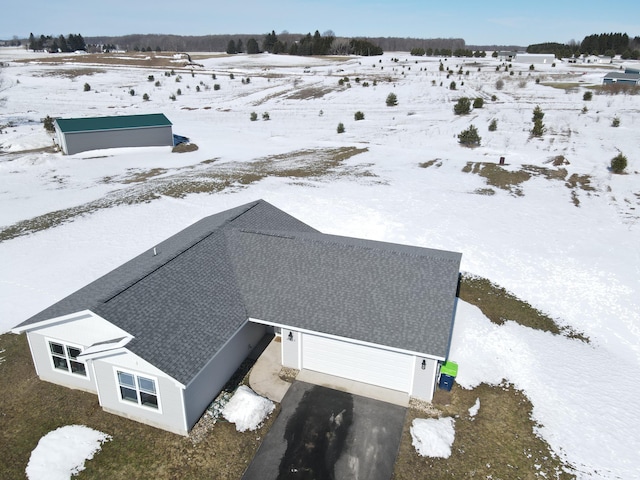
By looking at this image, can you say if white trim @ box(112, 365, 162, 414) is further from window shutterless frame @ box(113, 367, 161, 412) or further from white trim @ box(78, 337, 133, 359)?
white trim @ box(78, 337, 133, 359)

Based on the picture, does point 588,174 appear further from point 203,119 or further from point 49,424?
point 203,119

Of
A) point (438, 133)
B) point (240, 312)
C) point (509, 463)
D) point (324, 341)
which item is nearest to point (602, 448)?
point (509, 463)

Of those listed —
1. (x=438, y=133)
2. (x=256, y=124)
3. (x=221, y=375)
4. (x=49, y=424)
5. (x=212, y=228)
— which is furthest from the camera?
(x=256, y=124)

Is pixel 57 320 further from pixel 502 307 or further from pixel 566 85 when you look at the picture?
pixel 566 85

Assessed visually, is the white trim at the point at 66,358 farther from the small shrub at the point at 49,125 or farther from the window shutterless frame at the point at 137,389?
the small shrub at the point at 49,125

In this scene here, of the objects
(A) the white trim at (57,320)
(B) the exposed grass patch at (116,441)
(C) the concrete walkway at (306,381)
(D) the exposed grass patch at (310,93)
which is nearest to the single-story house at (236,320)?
(A) the white trim at (57,320)

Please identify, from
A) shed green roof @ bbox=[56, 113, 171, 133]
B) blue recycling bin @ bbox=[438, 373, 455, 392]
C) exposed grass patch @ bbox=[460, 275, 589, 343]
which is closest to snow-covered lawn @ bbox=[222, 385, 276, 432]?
blue recycling bin @ bbox=[438, 373, 455, 392]

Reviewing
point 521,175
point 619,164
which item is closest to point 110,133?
point 521,175
